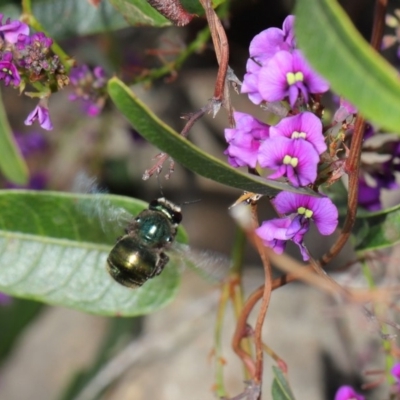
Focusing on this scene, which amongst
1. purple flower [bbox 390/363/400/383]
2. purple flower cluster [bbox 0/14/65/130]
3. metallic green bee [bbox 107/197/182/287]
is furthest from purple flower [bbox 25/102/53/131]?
purple flower [bbox 390/363/400/383]

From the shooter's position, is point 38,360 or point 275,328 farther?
point 38,360

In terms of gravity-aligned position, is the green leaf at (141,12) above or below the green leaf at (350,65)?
below

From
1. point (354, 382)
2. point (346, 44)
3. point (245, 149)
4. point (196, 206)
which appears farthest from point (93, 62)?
point (346, 44)

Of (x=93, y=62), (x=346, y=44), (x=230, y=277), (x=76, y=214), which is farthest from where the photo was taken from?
(x=93, y=62)

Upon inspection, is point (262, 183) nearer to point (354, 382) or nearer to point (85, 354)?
point (354, 382)

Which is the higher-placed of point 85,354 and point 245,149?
point 245,149

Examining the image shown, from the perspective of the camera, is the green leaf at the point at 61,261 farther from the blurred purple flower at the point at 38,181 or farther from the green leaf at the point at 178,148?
the blurred purple flower at the point at 38,181

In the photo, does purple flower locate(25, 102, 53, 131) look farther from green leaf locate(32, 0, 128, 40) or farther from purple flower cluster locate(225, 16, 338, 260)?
A: green leaf locate(32, 0, 128, 40)

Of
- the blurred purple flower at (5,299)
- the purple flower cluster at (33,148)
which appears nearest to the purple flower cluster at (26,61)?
the purple flower cluster at (33,148)
